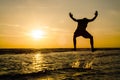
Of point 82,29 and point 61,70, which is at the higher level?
point 82,29

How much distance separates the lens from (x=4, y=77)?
19.2 m

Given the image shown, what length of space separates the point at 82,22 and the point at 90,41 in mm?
870

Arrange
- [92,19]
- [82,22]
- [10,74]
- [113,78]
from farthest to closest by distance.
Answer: [10,74], [113,78], [92,19], [82,22]

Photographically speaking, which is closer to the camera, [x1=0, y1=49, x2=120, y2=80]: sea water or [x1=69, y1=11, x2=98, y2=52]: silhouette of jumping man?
[x1=69, y1=11, x2=98, y2=52]: silhouette of jumping man

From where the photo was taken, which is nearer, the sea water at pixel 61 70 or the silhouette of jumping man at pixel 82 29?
the silhouette of jumping man at pixel 82 29

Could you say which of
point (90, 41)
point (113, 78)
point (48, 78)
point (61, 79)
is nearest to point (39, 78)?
point (48, 78)

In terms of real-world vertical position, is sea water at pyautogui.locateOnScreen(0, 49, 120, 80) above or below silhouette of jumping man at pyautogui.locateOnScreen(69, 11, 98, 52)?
below

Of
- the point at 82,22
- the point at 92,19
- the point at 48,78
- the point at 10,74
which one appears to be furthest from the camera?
the point at 10,74

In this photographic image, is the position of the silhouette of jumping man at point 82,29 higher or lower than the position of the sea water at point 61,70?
higher

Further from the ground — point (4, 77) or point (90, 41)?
point (90, 41)

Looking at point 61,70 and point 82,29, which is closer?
point 82,29

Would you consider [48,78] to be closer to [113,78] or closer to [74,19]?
[113,78]

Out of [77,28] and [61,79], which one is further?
[61,79]

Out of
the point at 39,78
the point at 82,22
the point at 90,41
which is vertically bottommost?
the point at 39,78
